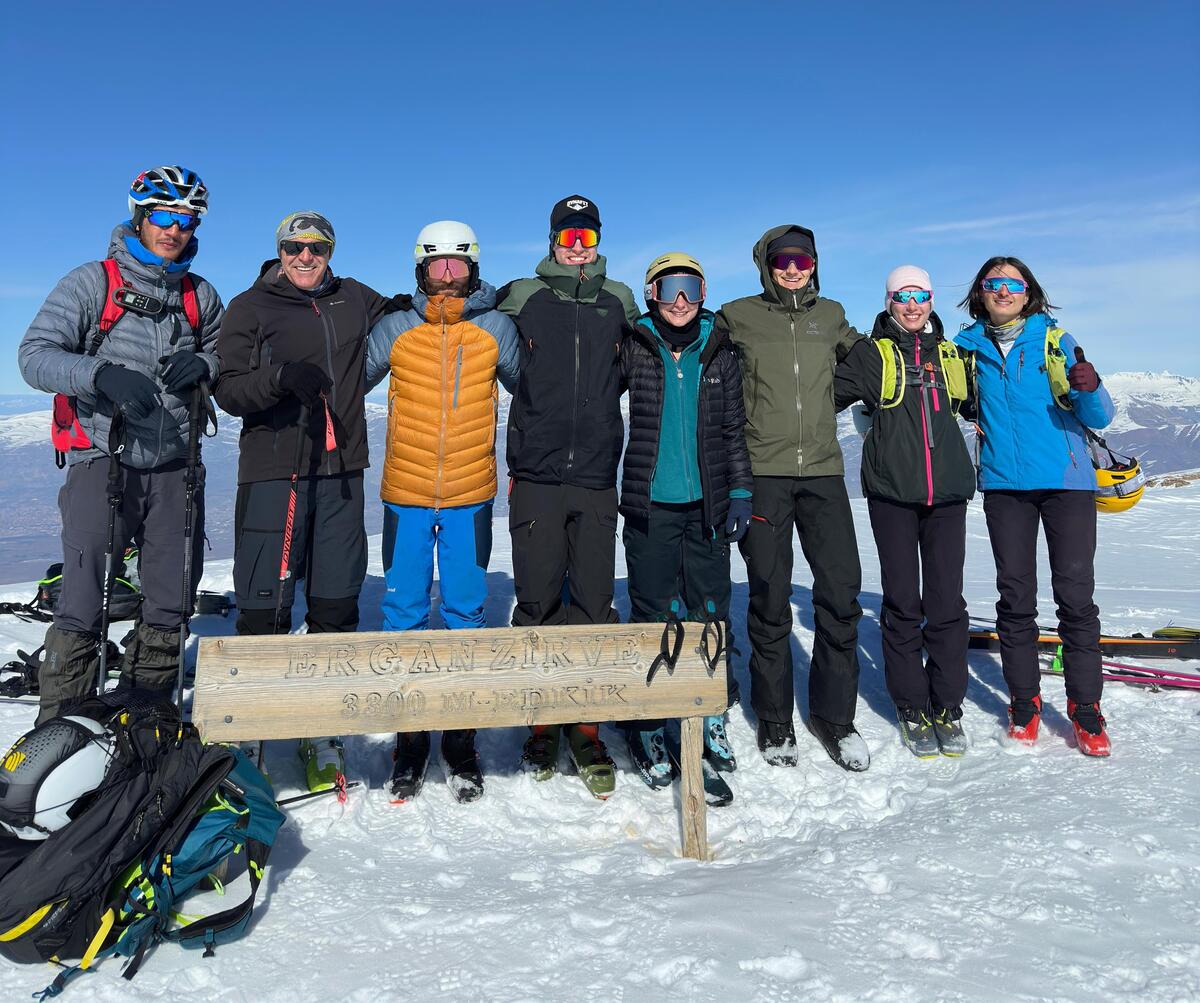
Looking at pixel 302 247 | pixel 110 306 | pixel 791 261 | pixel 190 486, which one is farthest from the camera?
pixel 791 261

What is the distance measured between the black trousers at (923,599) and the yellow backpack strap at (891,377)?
65cm

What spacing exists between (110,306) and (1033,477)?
17.9 feet

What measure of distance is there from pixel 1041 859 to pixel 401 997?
9.52 ft

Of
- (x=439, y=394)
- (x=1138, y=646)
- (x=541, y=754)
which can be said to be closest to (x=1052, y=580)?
(x=1138, y=646)

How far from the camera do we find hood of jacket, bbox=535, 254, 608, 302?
4750 mm

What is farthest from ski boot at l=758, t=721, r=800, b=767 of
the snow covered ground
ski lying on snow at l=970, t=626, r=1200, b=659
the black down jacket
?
ski lying on snow at l=970, t=626, r=1200, b=659

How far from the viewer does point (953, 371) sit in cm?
507

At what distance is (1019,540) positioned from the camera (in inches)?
197

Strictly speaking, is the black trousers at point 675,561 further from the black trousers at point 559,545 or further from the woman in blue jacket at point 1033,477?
the woman in blue jacket at point 1033,477

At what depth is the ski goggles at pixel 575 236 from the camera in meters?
4.82

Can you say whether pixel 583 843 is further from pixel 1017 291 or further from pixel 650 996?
pixel 1017 291

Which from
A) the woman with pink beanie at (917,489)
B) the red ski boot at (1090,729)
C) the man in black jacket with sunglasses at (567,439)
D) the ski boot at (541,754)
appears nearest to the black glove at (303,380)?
the man in black jacket with sunglasses at (567,439)

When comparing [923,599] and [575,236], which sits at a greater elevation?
[575,236]

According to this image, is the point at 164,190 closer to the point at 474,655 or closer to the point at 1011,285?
the point at 474,655
